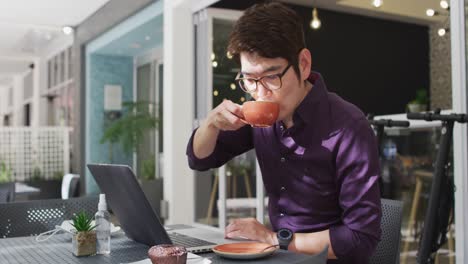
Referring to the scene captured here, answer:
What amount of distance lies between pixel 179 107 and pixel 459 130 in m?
3.01

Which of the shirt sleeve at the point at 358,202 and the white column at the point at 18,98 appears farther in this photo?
the white column at the point at 18,98

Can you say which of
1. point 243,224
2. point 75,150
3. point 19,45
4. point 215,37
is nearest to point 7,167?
point 75,150

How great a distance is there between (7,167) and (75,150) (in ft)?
4.07

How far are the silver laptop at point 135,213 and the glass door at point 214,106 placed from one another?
2965 millimetres

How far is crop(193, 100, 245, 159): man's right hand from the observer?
145cm

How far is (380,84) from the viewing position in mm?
6906

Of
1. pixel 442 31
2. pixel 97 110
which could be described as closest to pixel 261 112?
pixel 442 31

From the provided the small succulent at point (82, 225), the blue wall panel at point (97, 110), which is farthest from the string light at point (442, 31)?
the blue wall panel at point (97, 110)

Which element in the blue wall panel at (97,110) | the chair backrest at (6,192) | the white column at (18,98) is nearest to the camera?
the chair backrest at (6,192)

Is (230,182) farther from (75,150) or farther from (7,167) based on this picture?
(7,167)

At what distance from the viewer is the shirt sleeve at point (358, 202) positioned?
1329mm

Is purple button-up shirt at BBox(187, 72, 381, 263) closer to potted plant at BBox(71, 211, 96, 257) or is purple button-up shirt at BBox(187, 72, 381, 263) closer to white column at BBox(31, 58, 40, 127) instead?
potted plant at BBox(71, 211, 96, 257)

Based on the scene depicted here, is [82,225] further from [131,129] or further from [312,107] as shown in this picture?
[131,129]

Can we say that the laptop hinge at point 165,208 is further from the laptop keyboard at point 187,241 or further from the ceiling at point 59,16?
the laptop keyboard at point 187,241
